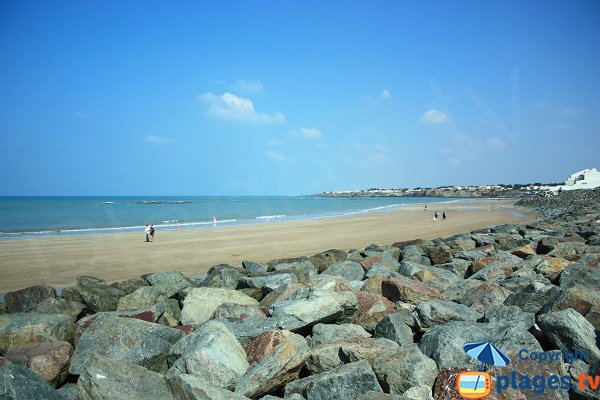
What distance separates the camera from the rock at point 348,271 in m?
8.86

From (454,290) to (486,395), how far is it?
3.89 meters

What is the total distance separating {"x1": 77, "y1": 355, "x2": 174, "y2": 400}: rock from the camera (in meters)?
3.35

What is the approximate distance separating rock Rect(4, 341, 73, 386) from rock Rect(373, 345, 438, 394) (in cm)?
338

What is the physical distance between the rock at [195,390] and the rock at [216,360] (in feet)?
0.83

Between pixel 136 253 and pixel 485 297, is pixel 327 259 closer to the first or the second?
pixel 485 297

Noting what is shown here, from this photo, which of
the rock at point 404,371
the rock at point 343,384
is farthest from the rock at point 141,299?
the rock at point 404,371

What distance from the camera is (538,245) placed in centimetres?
1127

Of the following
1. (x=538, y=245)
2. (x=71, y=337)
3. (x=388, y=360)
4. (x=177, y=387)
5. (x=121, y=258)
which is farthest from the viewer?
(x=121, y=258)

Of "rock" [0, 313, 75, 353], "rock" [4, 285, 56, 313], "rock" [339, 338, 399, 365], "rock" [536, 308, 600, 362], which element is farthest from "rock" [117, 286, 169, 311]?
"rock" [536, 308, 600, 362]

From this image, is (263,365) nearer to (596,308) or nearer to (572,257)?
(596,308)

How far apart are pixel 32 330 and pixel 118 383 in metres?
2.62

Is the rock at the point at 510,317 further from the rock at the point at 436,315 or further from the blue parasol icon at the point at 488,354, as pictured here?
the blue parasol icon at the point at 488,354

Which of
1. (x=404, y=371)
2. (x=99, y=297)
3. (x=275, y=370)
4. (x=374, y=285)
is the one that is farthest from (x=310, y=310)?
(x=99, y=297)

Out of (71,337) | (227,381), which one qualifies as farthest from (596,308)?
(71,337)
